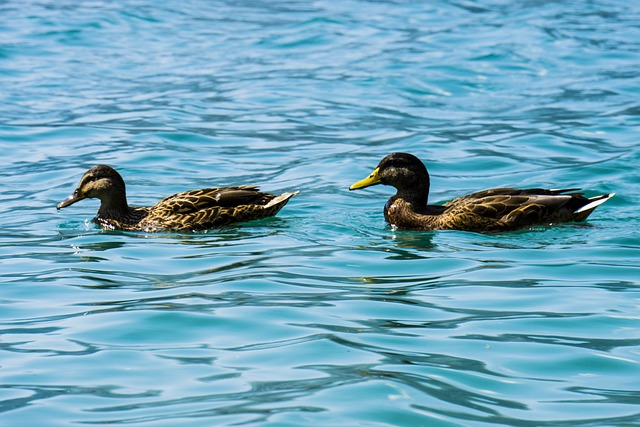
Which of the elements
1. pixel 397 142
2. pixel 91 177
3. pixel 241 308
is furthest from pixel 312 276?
pixel 397 142

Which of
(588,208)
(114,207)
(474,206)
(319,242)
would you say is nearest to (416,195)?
(474,206)

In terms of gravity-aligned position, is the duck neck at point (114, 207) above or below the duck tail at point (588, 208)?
above

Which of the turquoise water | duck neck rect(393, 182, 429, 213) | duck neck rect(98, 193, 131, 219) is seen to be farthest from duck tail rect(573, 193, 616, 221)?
duck neck rect(98, 193, 131, 219)

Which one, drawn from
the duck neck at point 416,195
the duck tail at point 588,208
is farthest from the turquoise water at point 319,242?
the duck neck at point 416,195

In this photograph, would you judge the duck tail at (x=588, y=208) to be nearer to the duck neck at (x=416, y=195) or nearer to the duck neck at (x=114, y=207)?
the duck neck at (x=416, y=195)

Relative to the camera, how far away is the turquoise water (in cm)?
638

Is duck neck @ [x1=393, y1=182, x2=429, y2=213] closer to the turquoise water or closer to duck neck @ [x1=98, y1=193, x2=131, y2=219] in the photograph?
the turquoise water

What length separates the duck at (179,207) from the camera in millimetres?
11281

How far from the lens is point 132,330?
7.52 meters

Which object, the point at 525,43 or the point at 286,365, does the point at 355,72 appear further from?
the point at 286,365

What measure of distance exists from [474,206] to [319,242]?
58.9 inches

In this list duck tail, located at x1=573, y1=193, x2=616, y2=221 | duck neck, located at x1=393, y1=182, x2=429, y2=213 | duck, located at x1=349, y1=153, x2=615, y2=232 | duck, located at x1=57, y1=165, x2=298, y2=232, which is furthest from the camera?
duck neck, located at x1=393, y1=182, x2=429, y2=213

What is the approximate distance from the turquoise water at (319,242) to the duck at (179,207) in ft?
0.60

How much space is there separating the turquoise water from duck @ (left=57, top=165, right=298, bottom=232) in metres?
0.18
